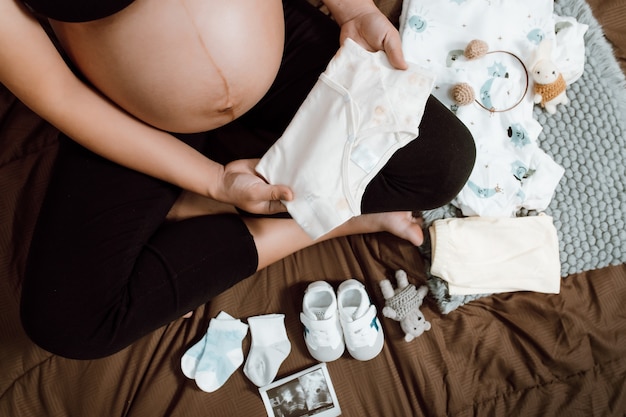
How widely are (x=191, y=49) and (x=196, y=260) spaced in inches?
15.3

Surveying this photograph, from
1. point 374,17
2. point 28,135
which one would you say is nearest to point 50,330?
point 28,135

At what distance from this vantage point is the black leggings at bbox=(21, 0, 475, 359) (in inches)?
34.4

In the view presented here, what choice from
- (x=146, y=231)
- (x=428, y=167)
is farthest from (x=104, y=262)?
(x=428, y=167)

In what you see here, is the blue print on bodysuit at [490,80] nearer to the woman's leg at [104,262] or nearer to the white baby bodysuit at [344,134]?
the white baby bodysuit at [344,134]

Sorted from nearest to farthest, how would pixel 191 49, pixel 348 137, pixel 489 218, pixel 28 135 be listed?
pixel 191 49 → pixel 348 137 → pixel 489 218 → pixel 28 135

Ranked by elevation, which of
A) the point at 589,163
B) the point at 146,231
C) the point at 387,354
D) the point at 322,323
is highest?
the point at 146,231

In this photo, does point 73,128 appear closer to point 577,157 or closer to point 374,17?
point 374,17

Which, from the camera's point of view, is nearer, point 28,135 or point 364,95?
point 364,95

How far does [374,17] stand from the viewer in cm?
88

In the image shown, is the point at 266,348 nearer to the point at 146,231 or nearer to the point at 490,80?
the point at 146,231

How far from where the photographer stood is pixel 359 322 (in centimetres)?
104

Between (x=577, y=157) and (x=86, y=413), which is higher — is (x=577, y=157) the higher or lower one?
the higher one

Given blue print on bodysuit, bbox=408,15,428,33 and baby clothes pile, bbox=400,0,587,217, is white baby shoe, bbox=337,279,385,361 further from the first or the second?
blue print on bodysuit, bbox=408,15,428,33

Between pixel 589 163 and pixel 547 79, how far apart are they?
0.22 metres
